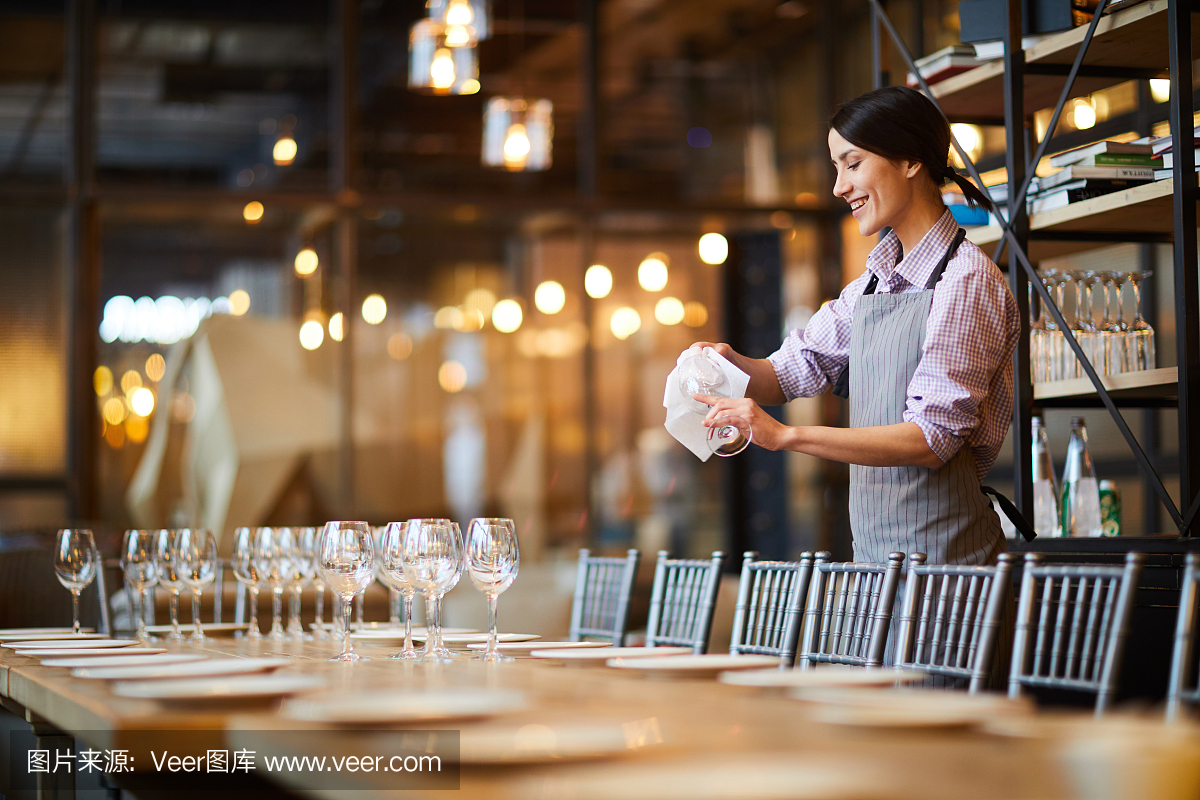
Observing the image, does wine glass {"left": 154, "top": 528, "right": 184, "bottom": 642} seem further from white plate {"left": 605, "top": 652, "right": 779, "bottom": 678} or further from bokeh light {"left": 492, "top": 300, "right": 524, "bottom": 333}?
bokeh light {"left": 492, "top": 300, "right": 524, "bottom": 333}

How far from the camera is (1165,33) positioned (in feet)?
9.09

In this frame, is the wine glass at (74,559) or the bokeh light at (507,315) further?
the bokeh light at (507,315)

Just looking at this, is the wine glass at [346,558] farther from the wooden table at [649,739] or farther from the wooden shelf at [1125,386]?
the wooden shelf at [1125,386]

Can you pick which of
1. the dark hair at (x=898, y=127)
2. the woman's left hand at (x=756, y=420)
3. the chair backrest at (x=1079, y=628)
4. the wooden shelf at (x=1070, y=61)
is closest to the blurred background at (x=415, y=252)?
the wooden shelf at (x=1070, y=61)

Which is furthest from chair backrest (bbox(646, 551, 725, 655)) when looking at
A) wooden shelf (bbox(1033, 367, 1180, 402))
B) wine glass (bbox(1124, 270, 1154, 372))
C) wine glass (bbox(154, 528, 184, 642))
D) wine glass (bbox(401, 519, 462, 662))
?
wine glass (bbox(1124, 270, 1154, 372))

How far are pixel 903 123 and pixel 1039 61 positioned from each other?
1052 mm

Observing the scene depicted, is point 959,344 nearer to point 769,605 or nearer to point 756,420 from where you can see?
point 756,420

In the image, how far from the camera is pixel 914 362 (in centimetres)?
211

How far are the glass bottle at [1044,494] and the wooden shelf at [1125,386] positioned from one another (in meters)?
0.12

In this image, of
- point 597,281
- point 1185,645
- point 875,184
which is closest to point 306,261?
point 597,281

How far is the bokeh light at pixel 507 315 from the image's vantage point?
6188 millimetres

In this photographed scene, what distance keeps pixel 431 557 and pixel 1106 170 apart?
188cm

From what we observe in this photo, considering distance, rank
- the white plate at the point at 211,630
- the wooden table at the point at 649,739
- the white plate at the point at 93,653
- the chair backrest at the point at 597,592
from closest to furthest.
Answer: the wooden table at the point at 649,739 < the white plate at the point at 93,653 < the white plate at the point at 211,630 < the chair backrest at the point at 597,592

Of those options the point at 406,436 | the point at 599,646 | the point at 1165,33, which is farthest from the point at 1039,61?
the point at 406,436
